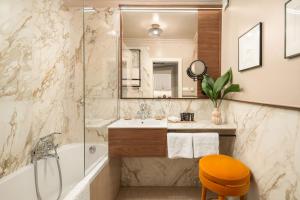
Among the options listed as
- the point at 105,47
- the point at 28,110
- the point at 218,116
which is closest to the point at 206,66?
the point at 218,116

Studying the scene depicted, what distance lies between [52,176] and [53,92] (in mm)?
926

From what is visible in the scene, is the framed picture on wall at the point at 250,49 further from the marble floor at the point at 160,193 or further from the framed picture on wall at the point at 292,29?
the marble floor at the point at 160,193

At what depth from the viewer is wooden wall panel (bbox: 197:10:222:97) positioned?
2.41 m

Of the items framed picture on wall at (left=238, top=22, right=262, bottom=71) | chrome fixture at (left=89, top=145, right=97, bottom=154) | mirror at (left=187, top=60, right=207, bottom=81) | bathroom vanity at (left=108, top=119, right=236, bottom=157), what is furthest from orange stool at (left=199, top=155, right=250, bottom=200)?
mirror at (left=187, top=60, right=207, bottom=81)

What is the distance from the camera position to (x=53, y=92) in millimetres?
2209

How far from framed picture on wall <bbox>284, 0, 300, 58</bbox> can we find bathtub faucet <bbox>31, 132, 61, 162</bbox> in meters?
2.19

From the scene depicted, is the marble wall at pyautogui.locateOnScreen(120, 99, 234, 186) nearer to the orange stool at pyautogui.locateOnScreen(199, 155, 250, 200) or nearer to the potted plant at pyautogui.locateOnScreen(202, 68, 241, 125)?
the potted plant at pyautogui.locateOnScreen(202, 68, 241, 125)

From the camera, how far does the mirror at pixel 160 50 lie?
2416mm

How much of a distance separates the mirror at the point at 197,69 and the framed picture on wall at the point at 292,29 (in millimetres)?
1269

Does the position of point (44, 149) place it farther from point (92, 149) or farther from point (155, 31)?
point (155, 31)

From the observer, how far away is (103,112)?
6.56ft

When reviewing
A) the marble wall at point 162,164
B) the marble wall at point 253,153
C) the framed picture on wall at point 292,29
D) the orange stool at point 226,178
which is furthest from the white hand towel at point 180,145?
the framed picture on wall at point 292,29

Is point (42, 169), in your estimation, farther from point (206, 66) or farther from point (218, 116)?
point (206, 66)

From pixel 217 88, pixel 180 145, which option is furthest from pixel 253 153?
pixel 217 88
